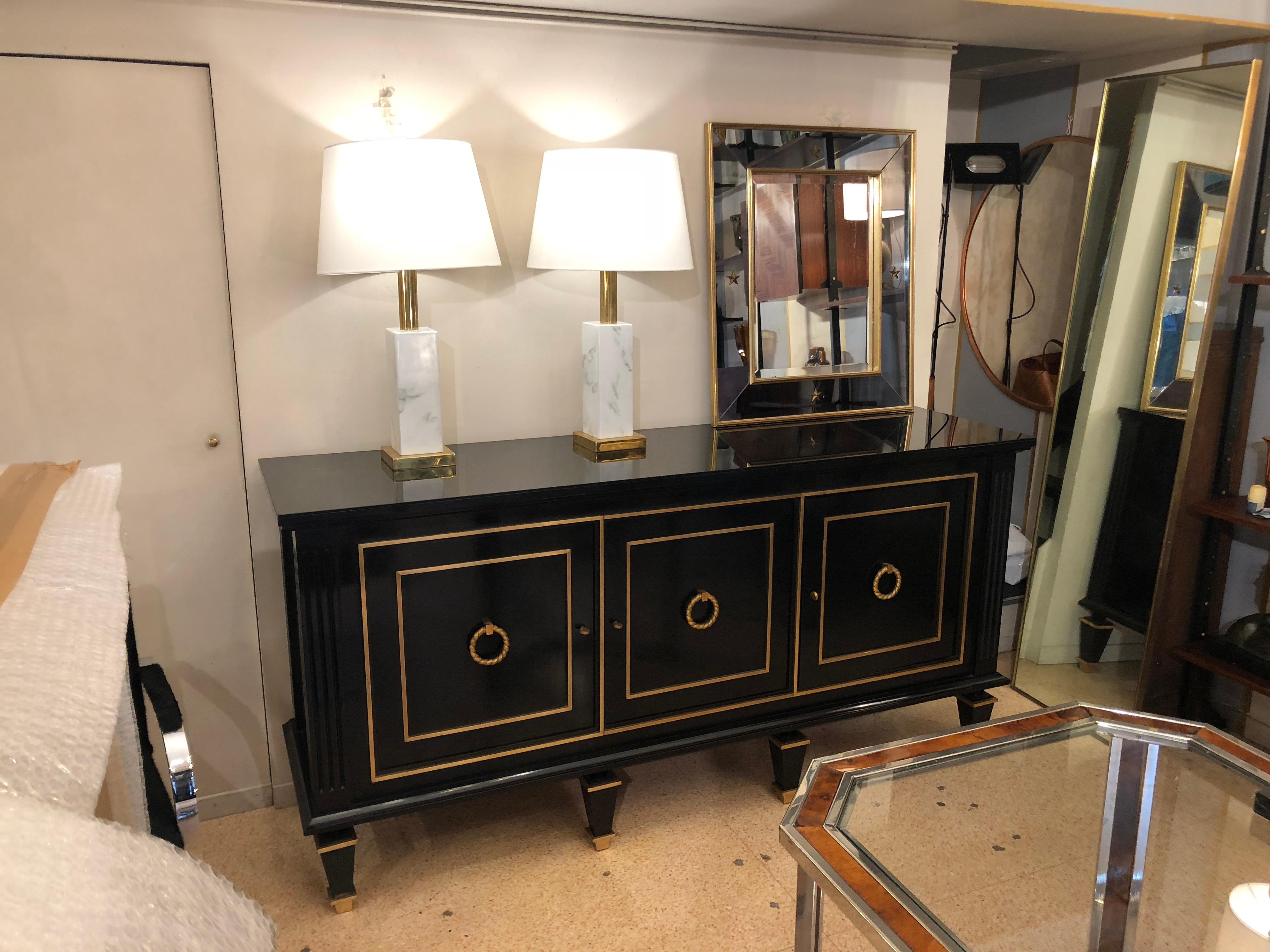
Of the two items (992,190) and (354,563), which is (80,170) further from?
(992,190)

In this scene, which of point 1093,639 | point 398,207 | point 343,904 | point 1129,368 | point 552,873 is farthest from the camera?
point 1093,639

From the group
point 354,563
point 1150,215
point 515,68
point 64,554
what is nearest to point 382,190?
point 515,68

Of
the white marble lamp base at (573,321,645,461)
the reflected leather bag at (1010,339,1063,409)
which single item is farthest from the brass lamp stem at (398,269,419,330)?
the reflected leather bag at (1010,339,1063,409)

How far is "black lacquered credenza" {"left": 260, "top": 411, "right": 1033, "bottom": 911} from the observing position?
6.04 feet

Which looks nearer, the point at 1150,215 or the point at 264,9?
the point at 264,9

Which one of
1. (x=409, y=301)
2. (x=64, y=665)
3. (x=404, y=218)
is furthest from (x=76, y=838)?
(x=409, y=301)

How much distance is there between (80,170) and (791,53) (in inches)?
69.2

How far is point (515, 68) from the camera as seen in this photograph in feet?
7.23

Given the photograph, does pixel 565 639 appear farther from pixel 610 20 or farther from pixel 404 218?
pixel 610 20

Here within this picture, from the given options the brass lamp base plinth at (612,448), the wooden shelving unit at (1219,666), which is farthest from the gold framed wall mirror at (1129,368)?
the brass lamp base plinth at (612,448)

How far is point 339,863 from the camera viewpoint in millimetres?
1943

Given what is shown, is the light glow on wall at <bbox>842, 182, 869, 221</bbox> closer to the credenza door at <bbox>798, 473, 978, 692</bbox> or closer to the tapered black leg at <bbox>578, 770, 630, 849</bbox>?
the credenza door at <bbox>798, 473, 978, 692</bbox>

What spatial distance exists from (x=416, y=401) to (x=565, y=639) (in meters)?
0.62

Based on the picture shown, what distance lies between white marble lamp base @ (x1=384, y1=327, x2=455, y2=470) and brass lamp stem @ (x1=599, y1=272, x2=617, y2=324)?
42 centimetres
